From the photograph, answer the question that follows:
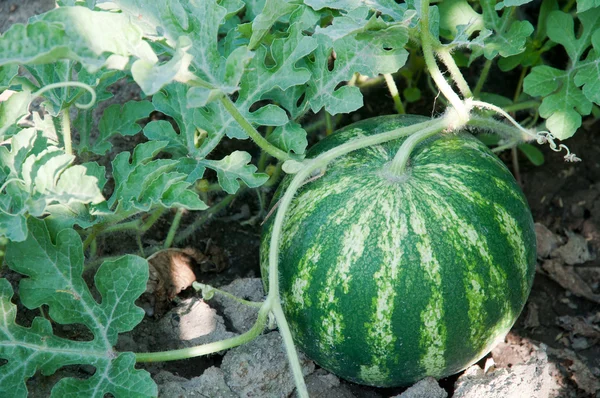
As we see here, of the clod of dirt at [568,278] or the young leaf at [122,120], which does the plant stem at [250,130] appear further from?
the clod of dirt at [568,278]

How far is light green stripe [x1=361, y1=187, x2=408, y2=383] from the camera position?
2.20 m

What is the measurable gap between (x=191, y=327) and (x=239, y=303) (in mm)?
216

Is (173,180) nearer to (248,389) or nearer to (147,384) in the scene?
(147,384)

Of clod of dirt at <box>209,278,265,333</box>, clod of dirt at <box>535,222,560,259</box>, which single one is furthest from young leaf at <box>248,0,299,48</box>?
clod of dirt at <box>535,222,560,259</box>

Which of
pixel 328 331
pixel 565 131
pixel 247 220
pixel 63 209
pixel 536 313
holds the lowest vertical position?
pixel 536 313

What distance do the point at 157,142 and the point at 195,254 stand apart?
2.63 ft

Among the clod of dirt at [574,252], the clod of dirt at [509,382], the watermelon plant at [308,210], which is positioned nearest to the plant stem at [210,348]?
the watermelon plant at [308,210]

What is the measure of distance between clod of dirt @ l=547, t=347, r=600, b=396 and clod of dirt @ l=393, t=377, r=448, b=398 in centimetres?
71

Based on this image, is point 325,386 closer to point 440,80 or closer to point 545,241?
point 440,80

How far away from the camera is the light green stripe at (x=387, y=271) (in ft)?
7.21

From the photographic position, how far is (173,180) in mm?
2131

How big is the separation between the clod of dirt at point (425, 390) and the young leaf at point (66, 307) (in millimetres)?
946

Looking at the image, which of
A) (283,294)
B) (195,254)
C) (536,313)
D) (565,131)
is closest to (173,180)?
(283,294)

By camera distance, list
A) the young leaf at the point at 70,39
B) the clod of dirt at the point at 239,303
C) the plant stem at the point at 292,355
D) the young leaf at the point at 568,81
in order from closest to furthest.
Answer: the young leaf at the point at 70,39, the plant stem at the point at 292,355, the young leaf at the point at 568,81, the clod of dirt at the point at 239,303
